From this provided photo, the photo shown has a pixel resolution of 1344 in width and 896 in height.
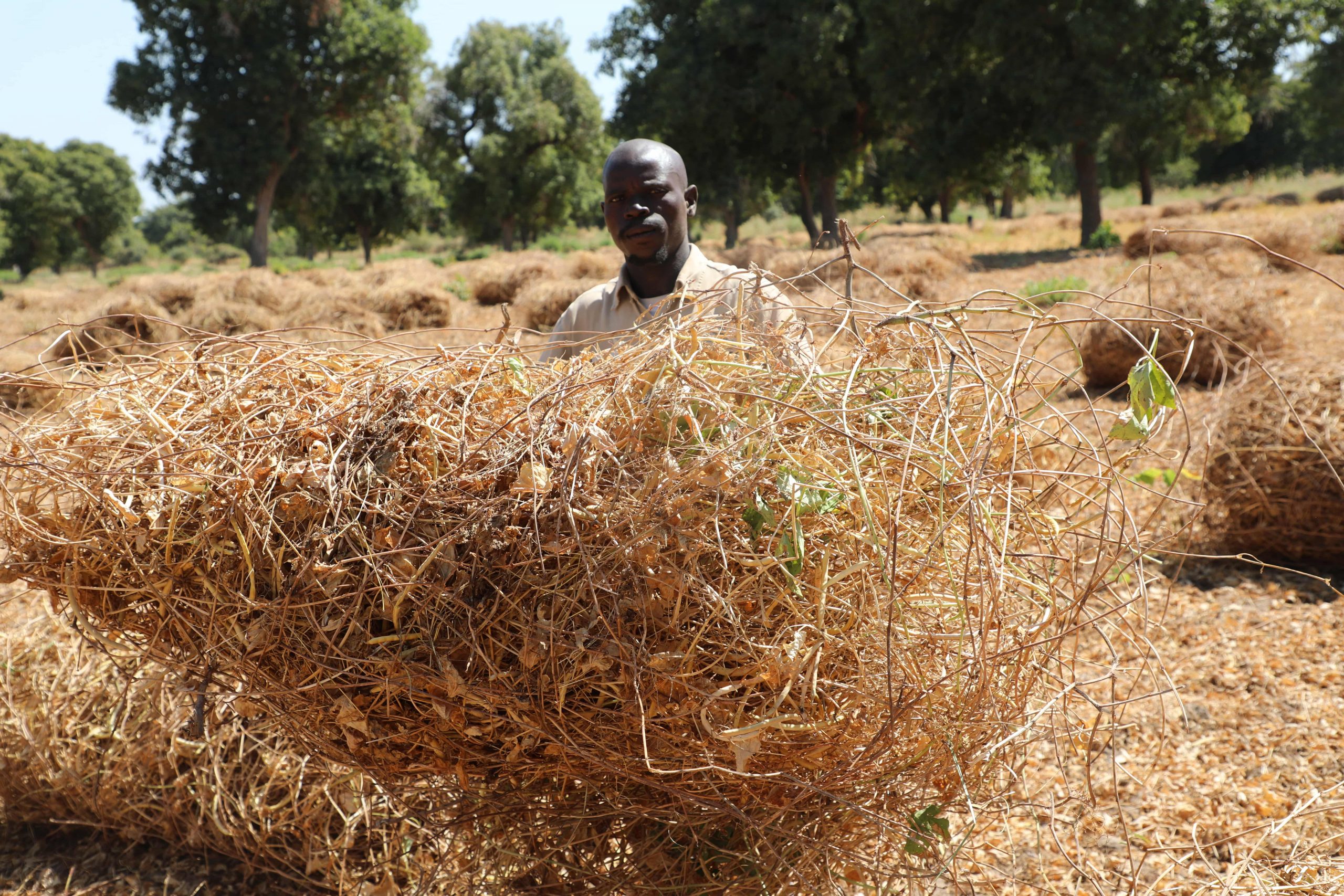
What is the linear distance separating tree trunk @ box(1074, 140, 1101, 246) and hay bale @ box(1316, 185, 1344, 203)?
8481 mm

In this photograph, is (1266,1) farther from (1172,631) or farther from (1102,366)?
(1172,631)

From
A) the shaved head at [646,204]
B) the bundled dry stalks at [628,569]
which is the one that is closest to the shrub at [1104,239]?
the shaved head at [646,204]

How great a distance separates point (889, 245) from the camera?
50.2 feet

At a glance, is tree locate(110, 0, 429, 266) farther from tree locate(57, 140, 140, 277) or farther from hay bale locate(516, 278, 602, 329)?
tree locate(57, 140, 140, 277)

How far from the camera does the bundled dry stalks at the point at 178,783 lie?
2.77 meters

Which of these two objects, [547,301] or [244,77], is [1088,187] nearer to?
[547,301]

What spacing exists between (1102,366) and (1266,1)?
49.5 ft

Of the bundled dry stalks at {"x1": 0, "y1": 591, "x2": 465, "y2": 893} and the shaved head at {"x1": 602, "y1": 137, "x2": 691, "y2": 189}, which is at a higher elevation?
the shaved head at {"x1": 602, "y1": 137, "x2": 691, "y2": 189}

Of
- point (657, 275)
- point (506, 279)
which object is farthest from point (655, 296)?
point (506, 279)

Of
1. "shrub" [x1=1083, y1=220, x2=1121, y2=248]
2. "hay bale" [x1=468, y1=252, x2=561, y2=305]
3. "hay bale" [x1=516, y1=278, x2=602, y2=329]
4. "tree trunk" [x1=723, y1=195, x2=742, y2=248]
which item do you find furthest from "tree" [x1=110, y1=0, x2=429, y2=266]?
"shrub" [x1=1083, y1=220, x2=1121, y2=248]

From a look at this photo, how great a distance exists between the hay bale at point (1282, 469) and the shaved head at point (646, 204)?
9.64 ft

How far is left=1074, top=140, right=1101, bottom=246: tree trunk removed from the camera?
18.8 meters

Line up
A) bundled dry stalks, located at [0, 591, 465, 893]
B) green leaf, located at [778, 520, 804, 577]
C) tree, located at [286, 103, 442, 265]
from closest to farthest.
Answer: green leaf, located at [778, 520, 804, 577] → bundled dry stalks, located at [0, 591, 465, 893] → tree, located at [286, 103, 442, 265]

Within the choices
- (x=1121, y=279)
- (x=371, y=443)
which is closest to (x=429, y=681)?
(x=371, y=443)
